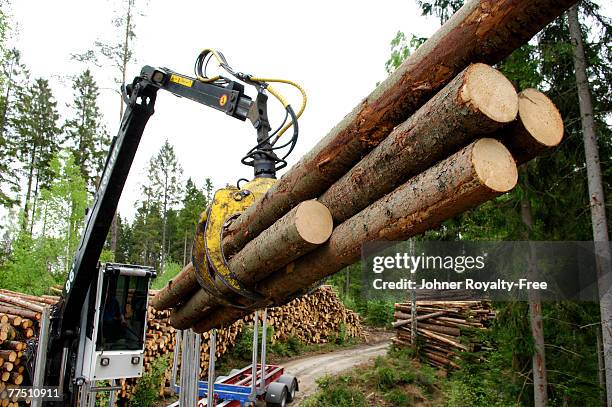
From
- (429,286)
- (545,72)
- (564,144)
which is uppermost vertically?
(545,72)

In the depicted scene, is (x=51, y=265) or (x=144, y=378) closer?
(x=144, y=378)

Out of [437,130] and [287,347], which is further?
[287,347]

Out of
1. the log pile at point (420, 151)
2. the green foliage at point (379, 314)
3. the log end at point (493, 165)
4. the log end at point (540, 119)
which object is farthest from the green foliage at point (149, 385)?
the green foliage at point (379, 314)

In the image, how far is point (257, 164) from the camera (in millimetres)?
3742

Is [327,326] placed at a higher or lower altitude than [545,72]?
lower

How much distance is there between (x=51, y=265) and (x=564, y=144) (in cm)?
1423

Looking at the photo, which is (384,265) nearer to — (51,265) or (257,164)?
(257,164)

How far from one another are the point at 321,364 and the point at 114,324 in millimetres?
9975

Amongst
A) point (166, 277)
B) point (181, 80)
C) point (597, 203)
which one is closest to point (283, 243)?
point (181, 80)

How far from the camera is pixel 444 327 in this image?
46.7 feet

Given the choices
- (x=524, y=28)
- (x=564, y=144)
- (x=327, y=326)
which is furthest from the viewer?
(x=327, y=326)

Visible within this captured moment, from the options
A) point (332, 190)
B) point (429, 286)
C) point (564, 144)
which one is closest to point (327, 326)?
point (429, 286)

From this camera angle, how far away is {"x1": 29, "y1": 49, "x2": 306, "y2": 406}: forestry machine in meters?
4.38

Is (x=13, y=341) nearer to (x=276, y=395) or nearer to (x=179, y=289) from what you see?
(x=179, y=289)
